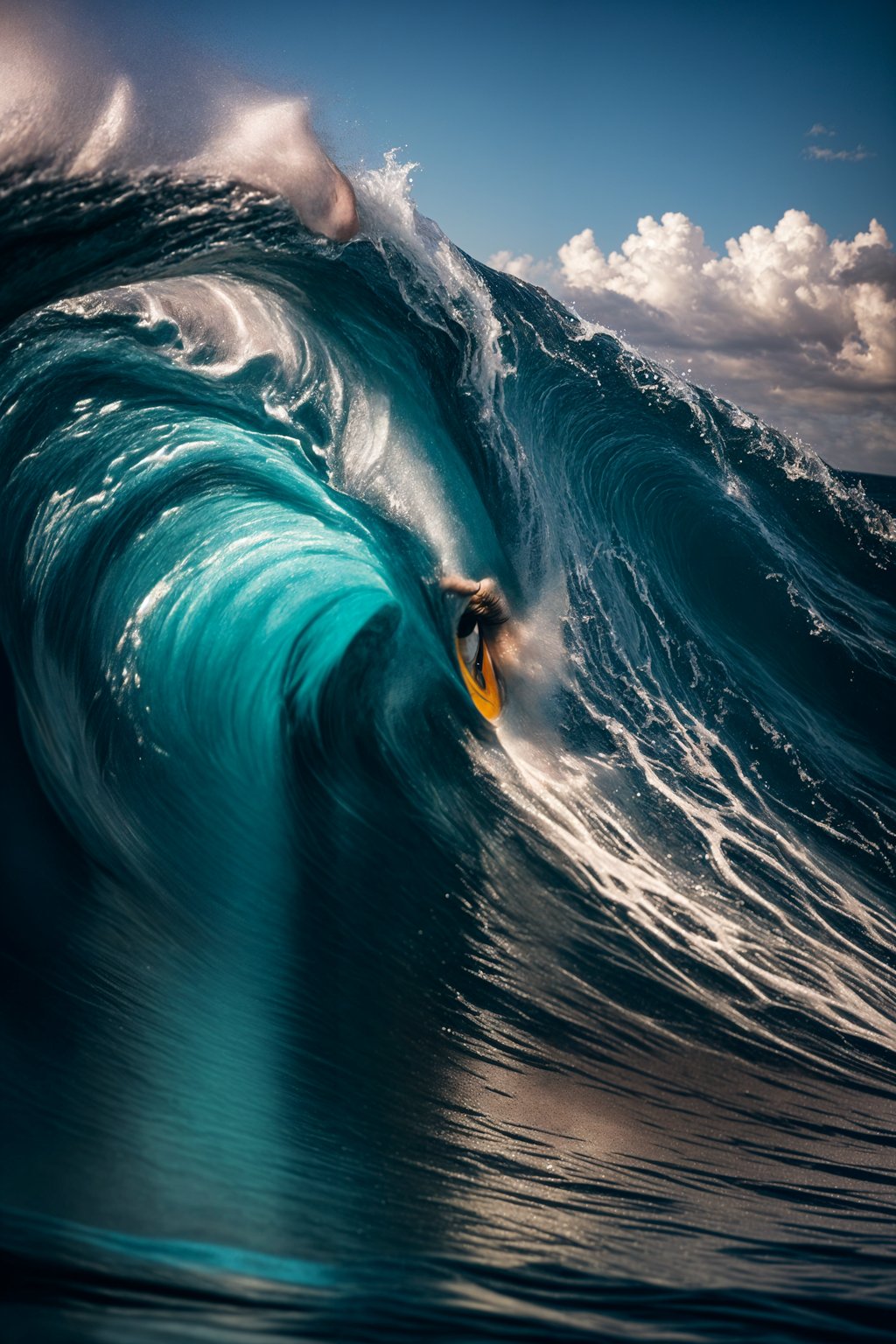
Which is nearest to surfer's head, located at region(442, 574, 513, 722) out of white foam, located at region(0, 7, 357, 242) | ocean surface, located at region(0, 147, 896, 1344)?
ocean surface, located at region(0, 147, 896, 1344)

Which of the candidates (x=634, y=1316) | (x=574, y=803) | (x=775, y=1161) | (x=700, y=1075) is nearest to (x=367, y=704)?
(x=574, y=803)

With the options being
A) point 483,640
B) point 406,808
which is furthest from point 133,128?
point 406,808

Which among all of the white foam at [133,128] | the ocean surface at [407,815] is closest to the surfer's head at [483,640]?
the ocean surface at [407,815]

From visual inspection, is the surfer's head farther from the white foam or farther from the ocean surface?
the white foam

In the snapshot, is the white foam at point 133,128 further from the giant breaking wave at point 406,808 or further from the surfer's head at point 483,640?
the surfer's head at point 483,640

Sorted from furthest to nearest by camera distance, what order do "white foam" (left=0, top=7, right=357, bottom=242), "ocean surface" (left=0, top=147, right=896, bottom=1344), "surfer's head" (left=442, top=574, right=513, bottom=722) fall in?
"surfer's head" (left=442, top=574, right=513, bottom=722) < "white foam" (left=0, top=7, right=357, bottom=242) < "ocean surface" (left=0, top=147, right=896, bottom=1344)

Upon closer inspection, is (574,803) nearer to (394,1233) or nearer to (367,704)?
(367,704)

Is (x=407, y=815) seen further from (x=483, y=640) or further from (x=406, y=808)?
(x=483, y=640)

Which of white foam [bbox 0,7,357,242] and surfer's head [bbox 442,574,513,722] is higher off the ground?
white foam [bbox 0,7,357,242]
